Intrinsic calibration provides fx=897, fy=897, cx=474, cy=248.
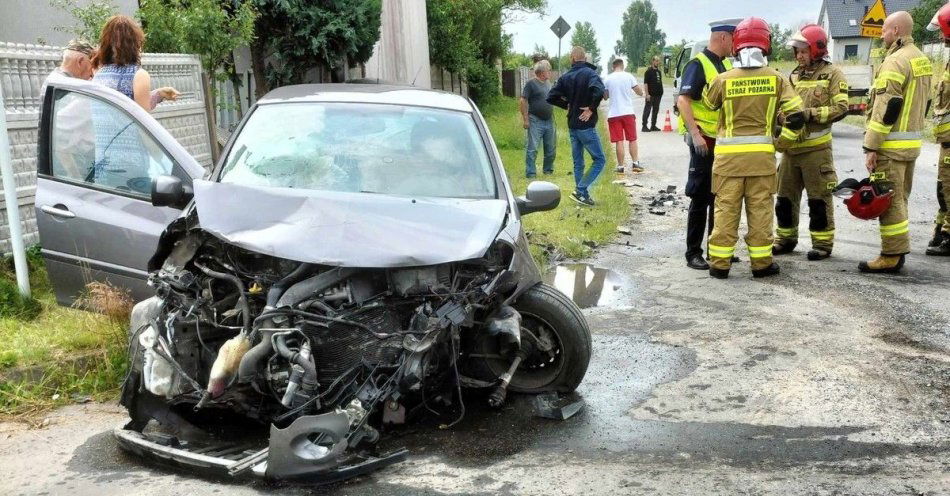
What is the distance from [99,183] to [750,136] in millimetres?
4911

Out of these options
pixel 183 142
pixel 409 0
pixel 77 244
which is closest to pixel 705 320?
pixel 77 244

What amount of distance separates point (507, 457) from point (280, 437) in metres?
1.08

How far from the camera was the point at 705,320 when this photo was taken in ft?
20.8

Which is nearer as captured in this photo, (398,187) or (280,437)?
(280,437)

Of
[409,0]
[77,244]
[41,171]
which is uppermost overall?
[409,0]

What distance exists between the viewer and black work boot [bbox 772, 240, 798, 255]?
27.5 feet

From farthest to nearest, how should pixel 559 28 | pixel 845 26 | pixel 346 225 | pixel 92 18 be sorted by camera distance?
pixel 845 26 < pixel 559 28 < pixel 92 18 < pixel 346 225

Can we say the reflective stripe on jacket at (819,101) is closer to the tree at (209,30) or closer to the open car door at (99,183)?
the open car door at (99,183)

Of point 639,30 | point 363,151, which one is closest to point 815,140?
point 363,151

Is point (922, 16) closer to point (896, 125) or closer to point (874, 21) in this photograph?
point (874, 21)

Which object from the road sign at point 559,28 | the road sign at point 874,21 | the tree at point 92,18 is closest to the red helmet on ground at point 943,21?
the tree at point 92,18

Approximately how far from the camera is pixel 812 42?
7.79 m

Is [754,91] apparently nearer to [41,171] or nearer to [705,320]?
[705,320]

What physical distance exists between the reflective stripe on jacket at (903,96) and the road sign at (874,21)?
41.3 ft
